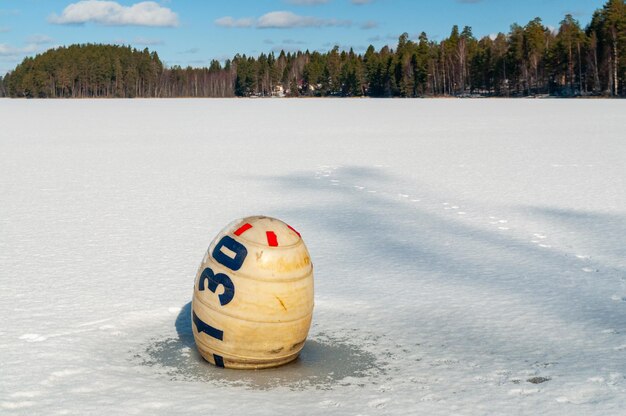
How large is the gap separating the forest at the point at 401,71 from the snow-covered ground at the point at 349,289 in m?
76.2

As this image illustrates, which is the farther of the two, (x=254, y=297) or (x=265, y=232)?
(x=265, y=232)

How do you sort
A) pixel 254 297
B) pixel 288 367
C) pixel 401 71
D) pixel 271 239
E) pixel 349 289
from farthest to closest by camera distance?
pixel 401 71 → pixel 349 289 → pixel 288 367 → pixel 271 239 → pixel 254 297

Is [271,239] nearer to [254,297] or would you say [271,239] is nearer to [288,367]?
[254,297]

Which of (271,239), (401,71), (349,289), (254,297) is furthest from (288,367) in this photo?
(401,71)

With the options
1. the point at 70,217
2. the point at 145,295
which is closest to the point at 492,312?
the point at 145,295

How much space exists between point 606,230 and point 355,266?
11.6 ft

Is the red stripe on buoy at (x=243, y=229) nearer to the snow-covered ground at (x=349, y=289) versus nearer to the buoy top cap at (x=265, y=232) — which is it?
the buoy top cap at (x=265, y=232)

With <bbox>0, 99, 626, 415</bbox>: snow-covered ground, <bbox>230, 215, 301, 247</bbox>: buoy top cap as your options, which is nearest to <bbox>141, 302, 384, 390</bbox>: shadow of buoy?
<bbox>0, 99, 626, 415</bbox>: snow-covered ground

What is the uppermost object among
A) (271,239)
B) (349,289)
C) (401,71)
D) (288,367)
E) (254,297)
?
(401,71)

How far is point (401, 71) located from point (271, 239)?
115 m

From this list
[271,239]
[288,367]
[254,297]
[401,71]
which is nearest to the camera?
[254,297]

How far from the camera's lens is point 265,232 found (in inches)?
188

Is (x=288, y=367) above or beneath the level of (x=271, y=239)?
beneath

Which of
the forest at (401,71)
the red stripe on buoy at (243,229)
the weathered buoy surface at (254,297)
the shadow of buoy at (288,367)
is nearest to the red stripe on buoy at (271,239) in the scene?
the weathered buoy surface at (254,297)
